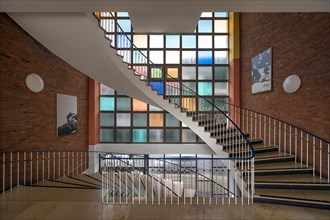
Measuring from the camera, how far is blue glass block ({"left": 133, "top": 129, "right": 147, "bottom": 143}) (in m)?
8.97

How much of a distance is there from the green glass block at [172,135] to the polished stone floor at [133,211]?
16.7ft

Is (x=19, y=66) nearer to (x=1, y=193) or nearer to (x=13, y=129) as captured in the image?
(x=13, y=129)

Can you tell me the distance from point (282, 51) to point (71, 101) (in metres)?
6.20

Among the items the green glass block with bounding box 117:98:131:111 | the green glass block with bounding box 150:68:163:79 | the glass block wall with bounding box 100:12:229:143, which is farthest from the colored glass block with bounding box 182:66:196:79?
the green glass block with bounding box 117:98:131:111

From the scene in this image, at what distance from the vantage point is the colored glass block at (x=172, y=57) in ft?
29.1

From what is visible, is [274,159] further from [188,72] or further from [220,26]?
[220,26]

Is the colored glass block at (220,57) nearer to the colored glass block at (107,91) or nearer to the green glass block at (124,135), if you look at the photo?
the colored glass block at (107,91)

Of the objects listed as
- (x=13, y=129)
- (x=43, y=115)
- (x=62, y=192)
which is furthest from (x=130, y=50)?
(x=62, y=192)

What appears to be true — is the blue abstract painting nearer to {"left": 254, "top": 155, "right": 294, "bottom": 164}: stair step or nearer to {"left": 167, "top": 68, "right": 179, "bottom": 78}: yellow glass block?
{"left": 254, "top": 155, "right": 294, "bottom": 164}: stair step

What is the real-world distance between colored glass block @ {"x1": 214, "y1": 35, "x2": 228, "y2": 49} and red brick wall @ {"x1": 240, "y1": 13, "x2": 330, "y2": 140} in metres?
1.42

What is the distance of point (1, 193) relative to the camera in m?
4.30

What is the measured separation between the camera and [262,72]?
22.4 feet

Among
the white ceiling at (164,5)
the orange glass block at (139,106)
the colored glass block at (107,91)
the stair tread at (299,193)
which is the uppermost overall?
the white ceiling at (164,5)

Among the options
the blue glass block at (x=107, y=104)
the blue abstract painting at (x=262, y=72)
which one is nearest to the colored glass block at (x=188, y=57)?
the blue abstract painting at (x=262, y=72)
